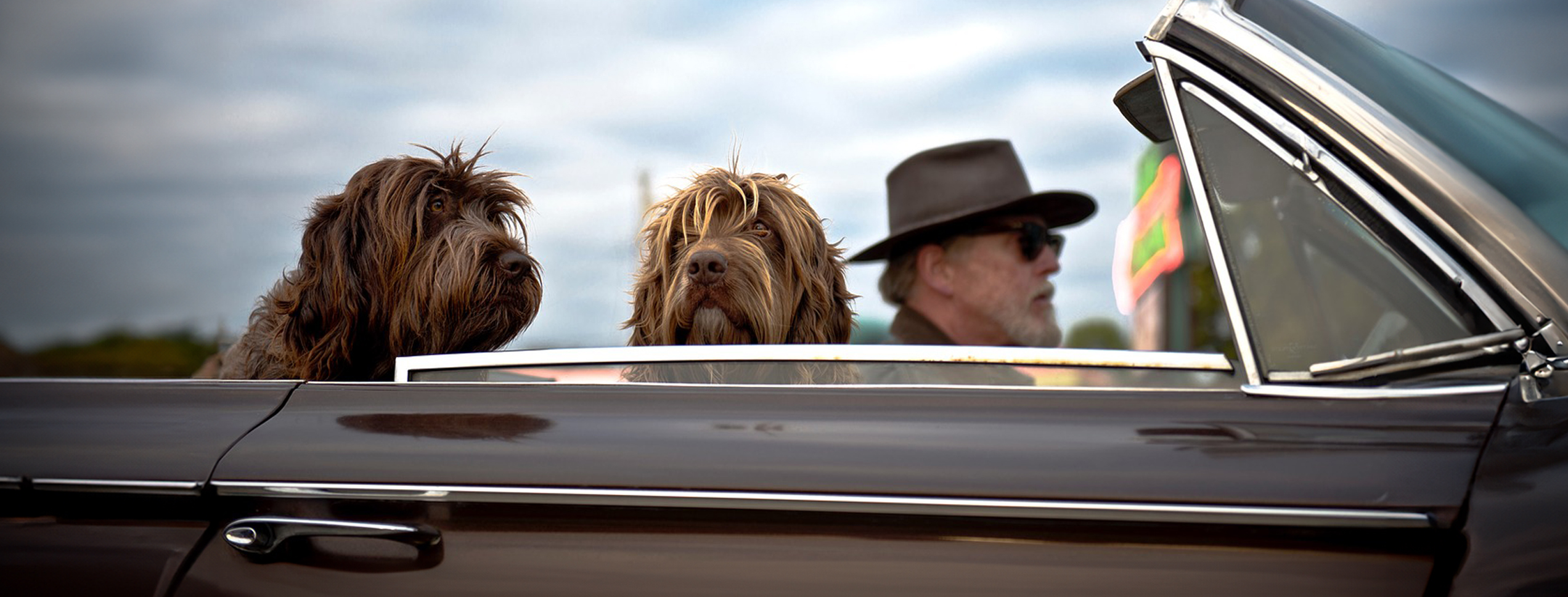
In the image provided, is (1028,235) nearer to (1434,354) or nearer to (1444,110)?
(1444,110)

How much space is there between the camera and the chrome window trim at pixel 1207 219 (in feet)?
4.73

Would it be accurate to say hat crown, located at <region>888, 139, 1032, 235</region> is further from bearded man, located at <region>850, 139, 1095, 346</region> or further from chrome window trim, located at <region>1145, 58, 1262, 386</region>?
chrome window trim, located at <region>1145, 58, 1262, 386</region>

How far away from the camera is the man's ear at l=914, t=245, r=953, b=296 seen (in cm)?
372

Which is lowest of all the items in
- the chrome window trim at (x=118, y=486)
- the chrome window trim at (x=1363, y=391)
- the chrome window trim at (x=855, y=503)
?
the chrome window trim at (x=118, y=486)

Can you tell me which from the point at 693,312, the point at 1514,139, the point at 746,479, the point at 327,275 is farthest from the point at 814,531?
the point at 327,275

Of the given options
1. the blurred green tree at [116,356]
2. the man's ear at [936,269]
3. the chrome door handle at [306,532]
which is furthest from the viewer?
the man's ear at [936,269]

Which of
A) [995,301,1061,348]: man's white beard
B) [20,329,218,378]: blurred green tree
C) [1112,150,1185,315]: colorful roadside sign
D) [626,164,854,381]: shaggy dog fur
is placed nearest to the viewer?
[20,329,218,378]: blurred green tree

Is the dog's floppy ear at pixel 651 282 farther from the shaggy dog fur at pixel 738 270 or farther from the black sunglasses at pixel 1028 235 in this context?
the black sunglasses at pixel 1028 235

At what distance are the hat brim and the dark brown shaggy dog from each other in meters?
1.54

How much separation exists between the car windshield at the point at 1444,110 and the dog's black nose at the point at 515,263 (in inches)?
53.5

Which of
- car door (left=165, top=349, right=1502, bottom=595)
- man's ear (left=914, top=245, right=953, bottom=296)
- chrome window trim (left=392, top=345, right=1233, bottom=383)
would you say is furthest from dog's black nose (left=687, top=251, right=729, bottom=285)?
man's ear (left=914, top=245, right=953, bottom=296)

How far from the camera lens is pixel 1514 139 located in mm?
1502

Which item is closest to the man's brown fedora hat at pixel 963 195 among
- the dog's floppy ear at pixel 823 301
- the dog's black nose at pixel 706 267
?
the dog's floppy ear at pixel 823 301

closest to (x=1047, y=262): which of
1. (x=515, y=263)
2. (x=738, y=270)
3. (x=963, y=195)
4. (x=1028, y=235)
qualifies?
(x=1028, y=235)
